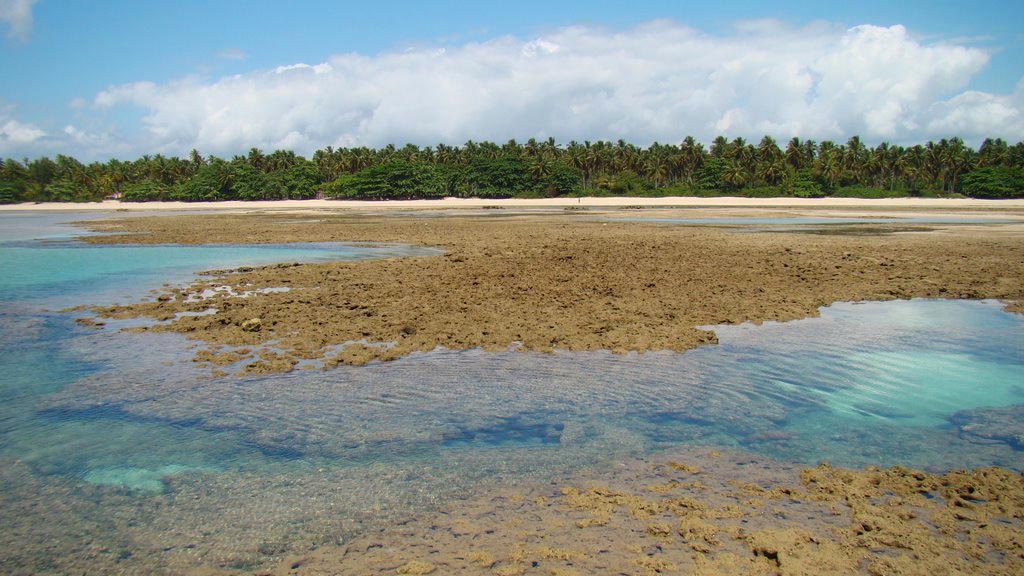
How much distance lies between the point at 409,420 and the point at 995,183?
10643 centimetres

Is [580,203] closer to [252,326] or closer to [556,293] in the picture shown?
[556,293]

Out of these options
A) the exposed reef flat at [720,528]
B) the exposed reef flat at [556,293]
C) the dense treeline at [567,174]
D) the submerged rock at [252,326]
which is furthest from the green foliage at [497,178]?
the exposed reef flat at [720,528]

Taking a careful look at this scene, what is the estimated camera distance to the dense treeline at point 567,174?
104m

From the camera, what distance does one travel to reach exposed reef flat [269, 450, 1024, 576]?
4875mm

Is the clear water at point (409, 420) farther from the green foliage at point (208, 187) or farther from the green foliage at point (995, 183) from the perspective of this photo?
the green foliage at point (208, 187)

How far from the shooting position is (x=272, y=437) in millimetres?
7613

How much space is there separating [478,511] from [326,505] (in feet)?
4.50

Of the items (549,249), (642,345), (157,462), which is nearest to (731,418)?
(642,345)

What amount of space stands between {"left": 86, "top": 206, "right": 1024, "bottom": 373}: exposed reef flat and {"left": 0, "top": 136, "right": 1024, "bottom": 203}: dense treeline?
265ft

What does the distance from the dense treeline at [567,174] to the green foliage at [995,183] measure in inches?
5.3

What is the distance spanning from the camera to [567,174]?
114 m

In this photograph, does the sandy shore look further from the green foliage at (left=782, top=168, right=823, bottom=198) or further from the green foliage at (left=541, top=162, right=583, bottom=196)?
the green foliage at (left=541, top=162, right=583, bottom=196)

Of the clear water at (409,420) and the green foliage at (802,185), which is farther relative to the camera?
the green foliage at (802,185)

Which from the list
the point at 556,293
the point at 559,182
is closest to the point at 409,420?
the point at 556,293
